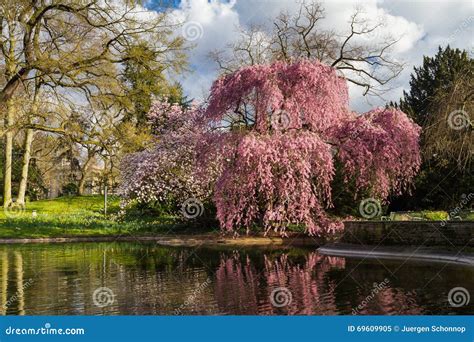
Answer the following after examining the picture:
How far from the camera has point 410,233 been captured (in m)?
19.0

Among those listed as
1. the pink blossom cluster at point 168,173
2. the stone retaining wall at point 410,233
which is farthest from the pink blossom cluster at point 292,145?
the pink blossom cluster at point 168,173

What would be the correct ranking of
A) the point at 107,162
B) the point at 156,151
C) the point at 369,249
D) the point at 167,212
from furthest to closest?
the point at 167,212 → the point at 156,151 → the point at 107,162 → the point at 369,249

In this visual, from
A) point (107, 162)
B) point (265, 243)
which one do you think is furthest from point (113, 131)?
point (265, 243)

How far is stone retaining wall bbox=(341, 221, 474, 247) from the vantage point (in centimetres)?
1741

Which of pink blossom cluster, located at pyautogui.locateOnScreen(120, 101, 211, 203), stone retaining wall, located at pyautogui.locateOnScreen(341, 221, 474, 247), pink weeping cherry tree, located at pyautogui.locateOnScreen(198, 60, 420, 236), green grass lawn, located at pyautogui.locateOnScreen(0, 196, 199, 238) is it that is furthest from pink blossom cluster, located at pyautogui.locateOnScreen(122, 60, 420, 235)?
green grass lawn, located at pyautogui.locateOnScreen(0, 196, 199, 238)

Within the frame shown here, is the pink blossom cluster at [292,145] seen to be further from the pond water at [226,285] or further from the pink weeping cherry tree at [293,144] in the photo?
the pond water at [226,285]

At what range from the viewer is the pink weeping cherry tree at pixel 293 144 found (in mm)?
22531

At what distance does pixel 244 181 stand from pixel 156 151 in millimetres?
12848

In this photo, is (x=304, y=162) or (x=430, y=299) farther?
(x=304, y=162)

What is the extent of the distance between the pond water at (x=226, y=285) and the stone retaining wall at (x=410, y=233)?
6.11ft

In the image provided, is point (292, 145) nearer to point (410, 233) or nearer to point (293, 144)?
point (293, 144)

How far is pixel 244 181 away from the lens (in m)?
22.8

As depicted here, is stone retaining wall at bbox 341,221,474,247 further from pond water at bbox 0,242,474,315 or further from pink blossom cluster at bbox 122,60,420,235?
pink blossom cluster at bbox 122,60,420,235

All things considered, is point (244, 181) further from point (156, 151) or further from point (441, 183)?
point (441, 183)
